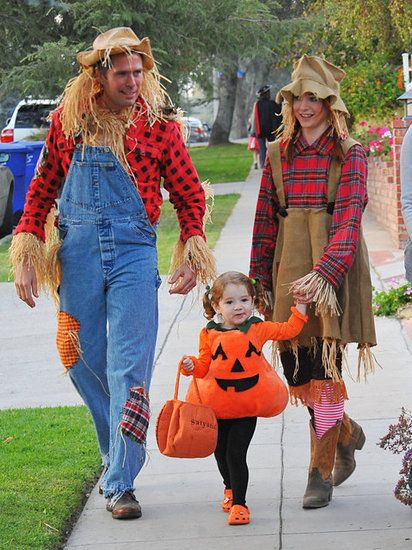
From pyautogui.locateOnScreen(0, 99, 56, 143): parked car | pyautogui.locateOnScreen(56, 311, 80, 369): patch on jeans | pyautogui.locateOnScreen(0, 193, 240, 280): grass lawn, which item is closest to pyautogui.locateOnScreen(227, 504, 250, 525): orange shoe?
pyautogui.locateOnScreen(56, 311, 80, 369): patch on jeans

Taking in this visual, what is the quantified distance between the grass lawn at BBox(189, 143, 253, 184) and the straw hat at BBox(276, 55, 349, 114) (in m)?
20.1

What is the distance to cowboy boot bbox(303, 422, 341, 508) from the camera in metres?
4.78

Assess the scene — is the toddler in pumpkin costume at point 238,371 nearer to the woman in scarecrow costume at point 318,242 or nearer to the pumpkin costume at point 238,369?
the pumpkin costume at point 238,369

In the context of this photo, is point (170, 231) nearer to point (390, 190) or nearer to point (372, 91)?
point (390, 190)

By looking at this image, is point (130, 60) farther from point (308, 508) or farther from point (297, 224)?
point (308, 508)

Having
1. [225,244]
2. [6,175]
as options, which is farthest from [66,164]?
[6,175]

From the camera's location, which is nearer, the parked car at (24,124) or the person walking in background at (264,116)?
the person walking in background at (264,116)

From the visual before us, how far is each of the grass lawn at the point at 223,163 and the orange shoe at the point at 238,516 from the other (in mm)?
20369

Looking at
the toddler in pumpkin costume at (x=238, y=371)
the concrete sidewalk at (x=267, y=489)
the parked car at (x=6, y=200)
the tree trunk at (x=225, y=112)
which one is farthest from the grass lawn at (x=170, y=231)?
the tree trunk at (x=225, y=112)

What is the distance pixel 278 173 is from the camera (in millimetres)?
4828

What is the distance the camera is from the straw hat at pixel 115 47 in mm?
4746

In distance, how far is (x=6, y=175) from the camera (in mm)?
16125

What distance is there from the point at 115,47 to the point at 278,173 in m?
0.85

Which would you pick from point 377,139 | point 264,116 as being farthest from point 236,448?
point 264,116
